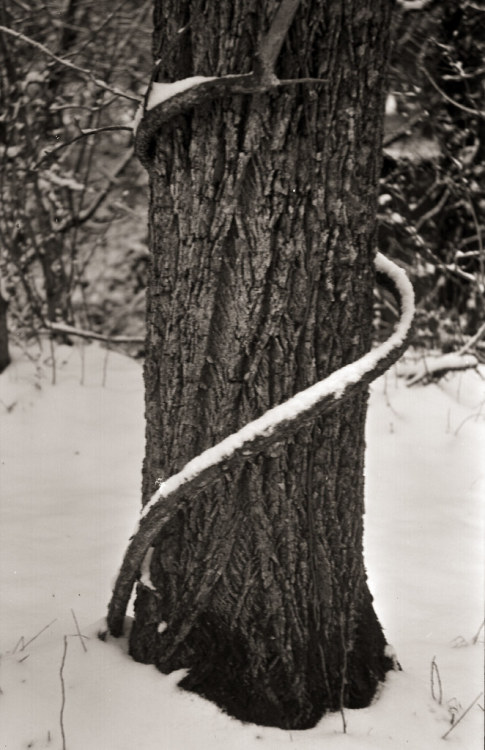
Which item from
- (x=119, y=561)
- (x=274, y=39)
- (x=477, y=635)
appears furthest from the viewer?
(x=119, y=561)

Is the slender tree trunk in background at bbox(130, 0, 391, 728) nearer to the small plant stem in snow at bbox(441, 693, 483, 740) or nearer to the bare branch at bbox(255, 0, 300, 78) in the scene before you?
the bare branch at bbox(255, 0, 300, 78)

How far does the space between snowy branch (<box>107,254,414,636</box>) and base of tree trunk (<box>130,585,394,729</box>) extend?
0.76 ft

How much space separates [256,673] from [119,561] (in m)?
1.08

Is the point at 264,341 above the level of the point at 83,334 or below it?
above

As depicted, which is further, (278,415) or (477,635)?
(477,635)

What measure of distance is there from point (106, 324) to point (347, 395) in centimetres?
623

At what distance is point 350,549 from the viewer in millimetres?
1975

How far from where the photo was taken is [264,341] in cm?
177

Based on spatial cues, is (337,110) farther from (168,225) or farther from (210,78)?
(168,225)

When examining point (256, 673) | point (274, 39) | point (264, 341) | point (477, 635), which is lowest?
point (477, 635)

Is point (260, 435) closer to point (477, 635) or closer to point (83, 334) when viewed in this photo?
point (477, 635)

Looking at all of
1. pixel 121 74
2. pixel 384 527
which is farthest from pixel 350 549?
pixel 121 74

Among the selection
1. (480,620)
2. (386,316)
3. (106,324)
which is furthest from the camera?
(106,324)

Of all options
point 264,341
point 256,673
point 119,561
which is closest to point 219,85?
point 264,341
